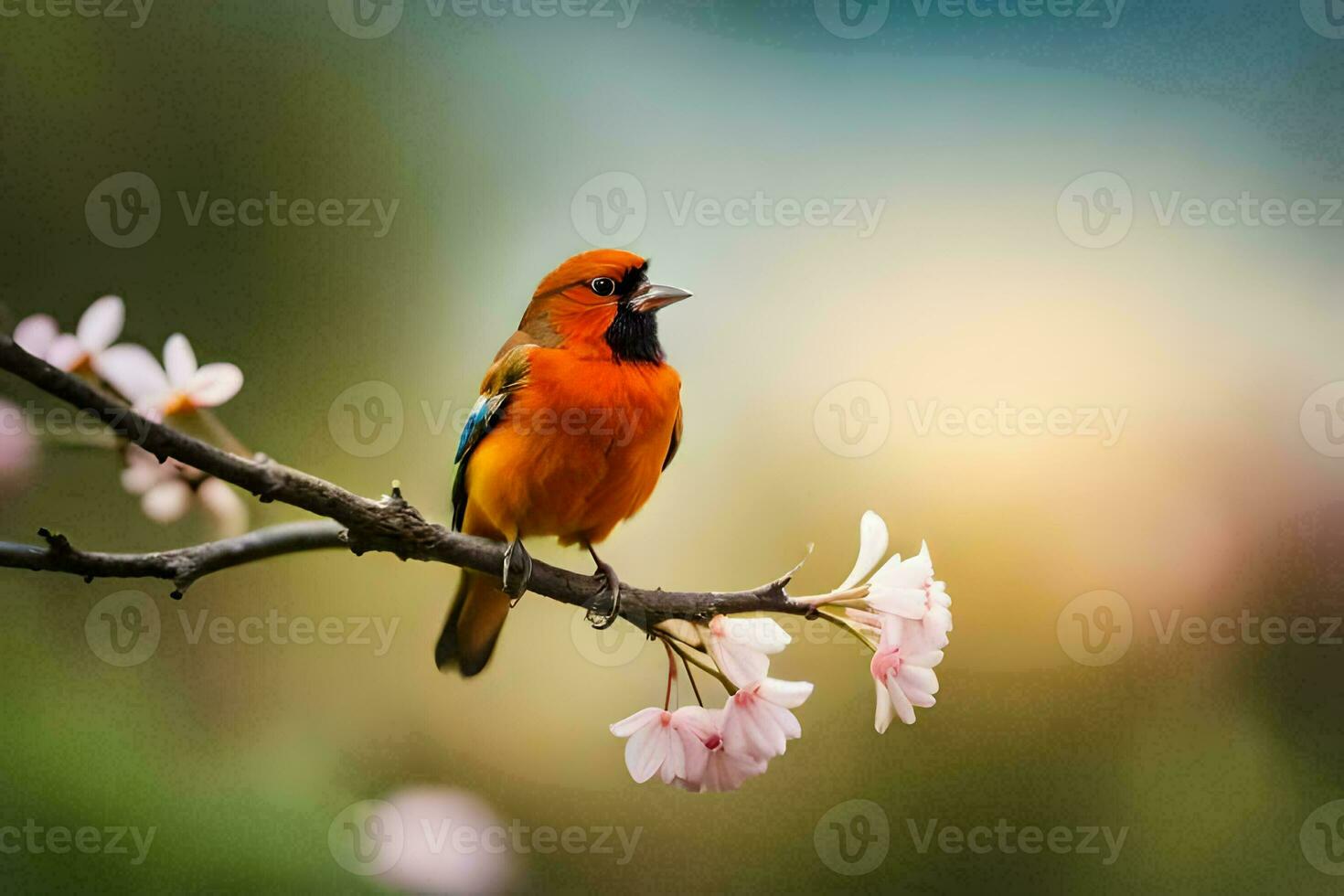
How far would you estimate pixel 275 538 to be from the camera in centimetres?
86

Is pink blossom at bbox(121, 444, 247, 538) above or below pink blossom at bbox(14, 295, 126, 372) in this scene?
below

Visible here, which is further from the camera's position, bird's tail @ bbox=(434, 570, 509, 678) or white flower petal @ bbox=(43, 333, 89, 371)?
bird's tail @ bbox=(434, 570, 509, 678)

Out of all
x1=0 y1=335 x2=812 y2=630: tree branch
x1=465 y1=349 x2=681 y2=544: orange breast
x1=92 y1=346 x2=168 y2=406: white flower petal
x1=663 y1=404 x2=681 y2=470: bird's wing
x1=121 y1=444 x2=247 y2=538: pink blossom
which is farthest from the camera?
x1=663 y1=404 x2=681 y2=470: bird's wing

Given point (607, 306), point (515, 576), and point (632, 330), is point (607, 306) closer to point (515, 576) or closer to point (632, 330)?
point (632, 330)

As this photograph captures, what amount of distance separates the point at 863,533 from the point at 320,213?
1.66 m

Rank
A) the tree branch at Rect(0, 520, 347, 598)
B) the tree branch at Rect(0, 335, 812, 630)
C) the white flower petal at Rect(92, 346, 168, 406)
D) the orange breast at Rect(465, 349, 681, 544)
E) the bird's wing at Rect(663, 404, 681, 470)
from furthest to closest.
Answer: the bird's wing at Rect(663, 404, 681, 470) → the orange breast at Rect(465, 349, 681, 544) → the white flower petal at Rect(92, 346, 168, 406) → the tree branch at Rect(0, 520, 347, 598) → the tree branch at Rect(0, 335, 812, 630)

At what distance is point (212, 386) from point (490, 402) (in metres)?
0.43

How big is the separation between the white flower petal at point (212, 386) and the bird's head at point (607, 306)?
0.49m

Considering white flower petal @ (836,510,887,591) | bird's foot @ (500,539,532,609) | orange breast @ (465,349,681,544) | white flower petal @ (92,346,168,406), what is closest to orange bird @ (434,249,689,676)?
orange breast @ (465,349,681,544)

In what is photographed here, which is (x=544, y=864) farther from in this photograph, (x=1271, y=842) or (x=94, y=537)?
(x=1271, y=842)

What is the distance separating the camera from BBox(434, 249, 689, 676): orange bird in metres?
1.38

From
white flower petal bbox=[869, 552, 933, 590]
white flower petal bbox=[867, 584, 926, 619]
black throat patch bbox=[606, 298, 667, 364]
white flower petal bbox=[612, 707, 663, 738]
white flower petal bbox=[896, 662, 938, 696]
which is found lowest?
white flower petal bbox=[612, 707, 663, 738]

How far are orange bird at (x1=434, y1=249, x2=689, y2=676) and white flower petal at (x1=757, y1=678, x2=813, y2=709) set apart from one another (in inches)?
12.1

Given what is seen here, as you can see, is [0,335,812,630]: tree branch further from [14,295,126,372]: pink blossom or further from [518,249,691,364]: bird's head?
[518,249,691,364]: bird's head
